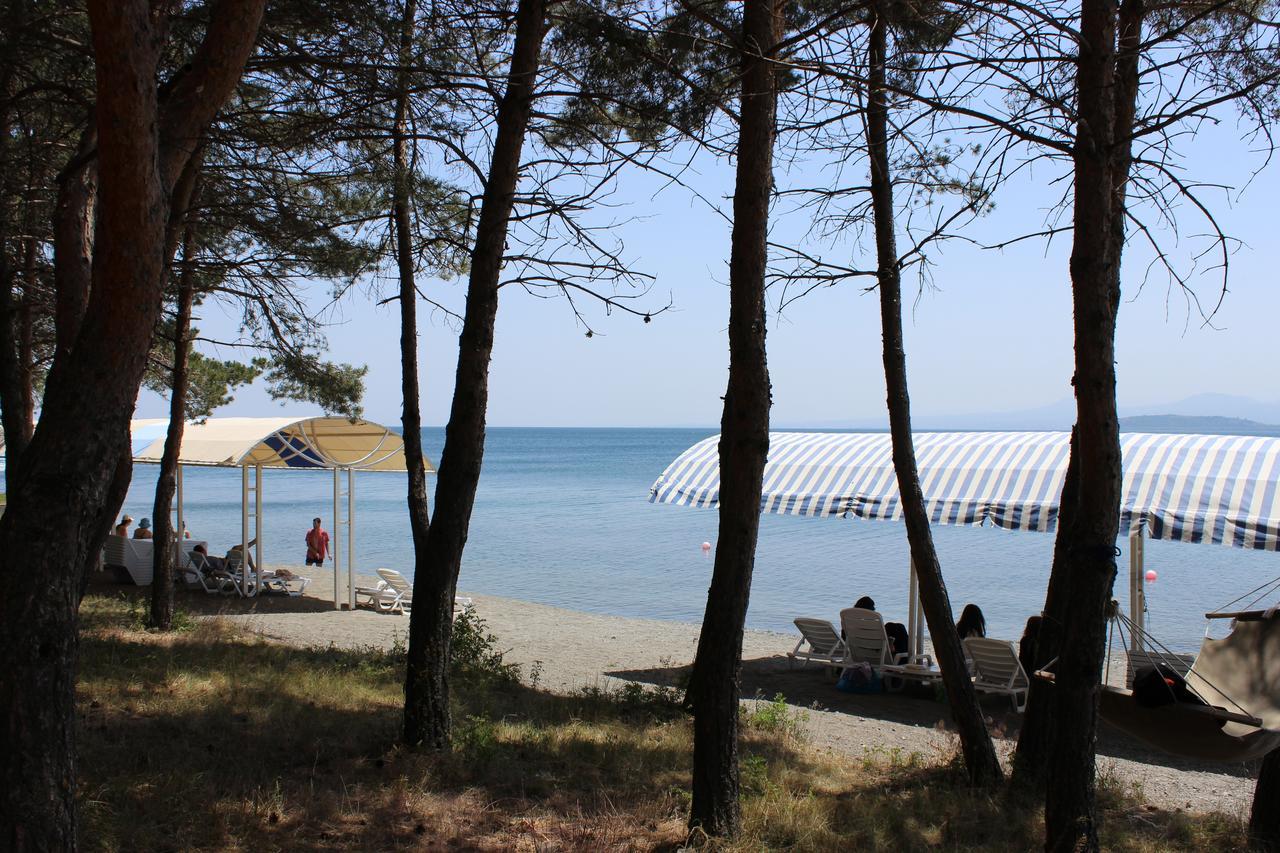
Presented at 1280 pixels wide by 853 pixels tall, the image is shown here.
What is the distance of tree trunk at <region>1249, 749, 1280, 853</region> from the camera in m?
5.45

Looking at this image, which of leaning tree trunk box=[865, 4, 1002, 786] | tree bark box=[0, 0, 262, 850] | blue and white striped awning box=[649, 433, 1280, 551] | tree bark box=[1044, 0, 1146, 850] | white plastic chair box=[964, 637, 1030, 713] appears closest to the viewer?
tree bark box=[0, 0, 262, 850]

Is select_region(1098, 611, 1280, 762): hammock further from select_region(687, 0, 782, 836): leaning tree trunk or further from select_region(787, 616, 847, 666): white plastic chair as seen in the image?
select_region(787, 616, 847, 666): white plastic chair

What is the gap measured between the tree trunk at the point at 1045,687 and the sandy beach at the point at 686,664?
3.11 feet

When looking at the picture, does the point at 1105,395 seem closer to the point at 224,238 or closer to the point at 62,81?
the point at 62,81

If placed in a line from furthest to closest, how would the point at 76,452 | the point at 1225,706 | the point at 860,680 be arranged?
the point at 860,680 → the point at 1225,706 → the point at 76,452

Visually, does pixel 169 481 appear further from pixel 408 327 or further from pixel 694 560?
pixel 694 560

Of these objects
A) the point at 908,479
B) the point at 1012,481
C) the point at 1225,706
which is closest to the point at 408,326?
the point at 908,479

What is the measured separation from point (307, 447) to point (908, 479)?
42.7 ft

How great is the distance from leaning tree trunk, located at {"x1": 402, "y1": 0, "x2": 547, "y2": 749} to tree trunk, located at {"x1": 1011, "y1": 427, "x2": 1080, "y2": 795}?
3.65m

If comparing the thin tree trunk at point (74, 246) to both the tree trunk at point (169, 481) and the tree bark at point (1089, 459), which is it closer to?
the tree trunk at point (169, 481)

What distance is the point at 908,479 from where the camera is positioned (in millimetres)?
7430

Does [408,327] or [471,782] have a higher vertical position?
[408,327]

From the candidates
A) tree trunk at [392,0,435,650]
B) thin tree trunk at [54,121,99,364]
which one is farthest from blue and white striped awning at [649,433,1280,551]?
thin tree trunk at [54,121,99,364]

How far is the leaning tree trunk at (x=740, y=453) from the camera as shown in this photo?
5.10 m
